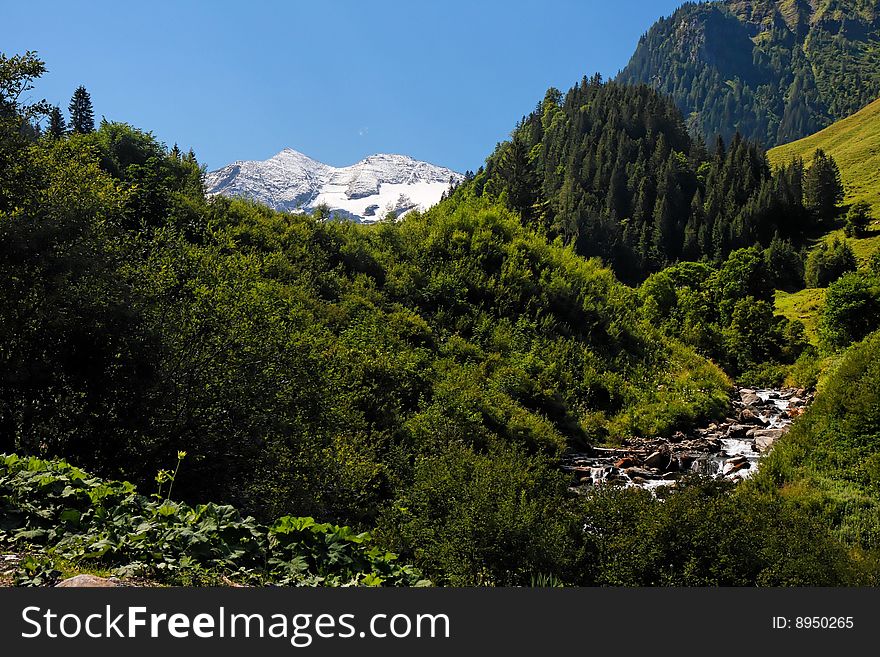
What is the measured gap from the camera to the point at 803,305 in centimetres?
7762

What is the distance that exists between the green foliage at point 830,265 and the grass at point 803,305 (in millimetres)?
2480

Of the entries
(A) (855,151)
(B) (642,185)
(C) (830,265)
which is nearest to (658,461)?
(C) (830,265)

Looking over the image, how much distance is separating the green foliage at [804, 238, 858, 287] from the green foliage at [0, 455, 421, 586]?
311 feet

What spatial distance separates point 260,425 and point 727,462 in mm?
18565

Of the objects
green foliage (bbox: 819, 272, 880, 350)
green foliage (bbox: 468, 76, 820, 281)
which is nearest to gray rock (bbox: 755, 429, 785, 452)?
green foliage (bbox: 819, 272, 880, 350)

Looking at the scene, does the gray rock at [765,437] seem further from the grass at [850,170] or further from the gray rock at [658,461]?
the grass at [850,170]

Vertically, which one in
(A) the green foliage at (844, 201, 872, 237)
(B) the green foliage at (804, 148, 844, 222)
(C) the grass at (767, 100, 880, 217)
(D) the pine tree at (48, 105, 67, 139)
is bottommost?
(D) the pine tree at (48, 105, 67, 139)

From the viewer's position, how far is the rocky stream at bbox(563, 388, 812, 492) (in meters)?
22.2

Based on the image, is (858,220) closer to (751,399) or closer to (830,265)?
(830,265)

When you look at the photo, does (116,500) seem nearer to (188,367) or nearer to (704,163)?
(188,367)

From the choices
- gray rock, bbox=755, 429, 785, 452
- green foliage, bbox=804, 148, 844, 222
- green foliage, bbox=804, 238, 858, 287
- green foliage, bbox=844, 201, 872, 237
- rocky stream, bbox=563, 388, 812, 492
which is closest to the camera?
rocky stream, bbox=563, 388, 812, 492

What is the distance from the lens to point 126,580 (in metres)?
5.86

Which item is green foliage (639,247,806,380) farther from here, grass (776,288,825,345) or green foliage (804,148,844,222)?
green foliage (804,148,844,222)

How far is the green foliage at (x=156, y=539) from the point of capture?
20.5ft
